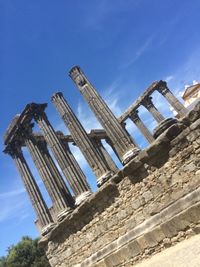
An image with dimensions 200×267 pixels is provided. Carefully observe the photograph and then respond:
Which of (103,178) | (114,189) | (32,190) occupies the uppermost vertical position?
(32,190)

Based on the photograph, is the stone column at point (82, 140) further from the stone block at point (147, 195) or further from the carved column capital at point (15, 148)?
the carved column capital at point (15, 148)

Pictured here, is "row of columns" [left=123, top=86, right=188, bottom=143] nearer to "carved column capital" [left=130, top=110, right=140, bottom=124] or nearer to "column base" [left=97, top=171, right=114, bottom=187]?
"carved column capital" [left=130, top=110, right=140, bottom=124]

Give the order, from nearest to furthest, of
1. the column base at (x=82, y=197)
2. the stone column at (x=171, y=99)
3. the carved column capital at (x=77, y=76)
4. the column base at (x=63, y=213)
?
the column base at (x=82, y=197)
the column base at (x=63, y=213)
the carved column capital at (x=77, y=76)
the stone column at (x=171, y=99)

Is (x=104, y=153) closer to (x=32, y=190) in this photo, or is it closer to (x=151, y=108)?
(x=151, y=108)

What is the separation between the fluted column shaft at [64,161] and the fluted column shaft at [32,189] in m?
2.17

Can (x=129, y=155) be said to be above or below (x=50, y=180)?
below

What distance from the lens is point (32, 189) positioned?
1486 cm

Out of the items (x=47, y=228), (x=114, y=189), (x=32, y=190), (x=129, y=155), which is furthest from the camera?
(x=32, y=190)

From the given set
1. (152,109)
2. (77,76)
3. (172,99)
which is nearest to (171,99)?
(172,99)

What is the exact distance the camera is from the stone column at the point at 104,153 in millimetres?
22000

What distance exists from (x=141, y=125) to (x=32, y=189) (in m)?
12.5

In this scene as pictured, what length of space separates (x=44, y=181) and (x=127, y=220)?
241 inches

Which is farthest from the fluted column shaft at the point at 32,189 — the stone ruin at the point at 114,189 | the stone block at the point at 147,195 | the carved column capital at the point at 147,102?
the carved column capital at the point at 147,102

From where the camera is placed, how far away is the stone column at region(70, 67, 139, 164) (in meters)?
11.6
